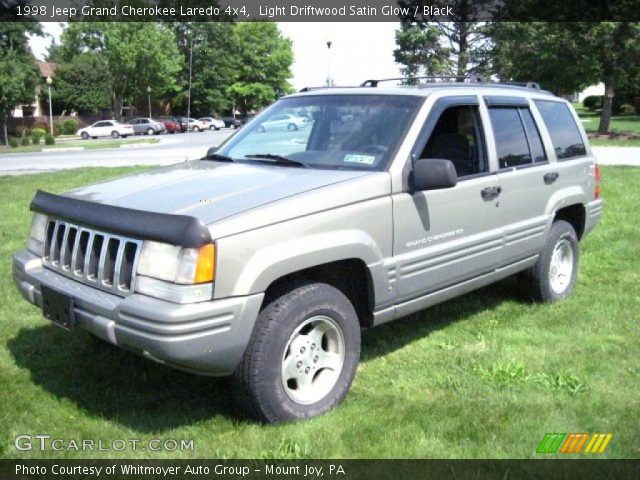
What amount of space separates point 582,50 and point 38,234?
2794 cm

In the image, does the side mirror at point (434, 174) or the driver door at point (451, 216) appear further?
the driver door at point (451, 216)

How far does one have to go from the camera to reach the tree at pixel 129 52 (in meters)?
55.0

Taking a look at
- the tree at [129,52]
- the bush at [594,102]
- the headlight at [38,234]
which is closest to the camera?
the headlight at [38,234]

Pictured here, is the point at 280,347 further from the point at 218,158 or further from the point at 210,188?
the point at 218,158

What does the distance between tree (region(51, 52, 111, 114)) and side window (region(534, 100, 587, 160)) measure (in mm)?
60352

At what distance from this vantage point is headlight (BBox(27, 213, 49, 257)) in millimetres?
4077

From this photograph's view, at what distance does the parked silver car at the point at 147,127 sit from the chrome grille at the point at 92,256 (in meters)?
50.2

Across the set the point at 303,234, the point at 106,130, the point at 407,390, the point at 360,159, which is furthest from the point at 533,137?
the point at 106,130

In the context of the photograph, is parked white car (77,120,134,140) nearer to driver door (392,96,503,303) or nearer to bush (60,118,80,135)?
bush (60,118,80,135)

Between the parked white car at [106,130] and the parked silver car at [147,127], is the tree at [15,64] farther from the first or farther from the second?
the parked silver car at [147,127]

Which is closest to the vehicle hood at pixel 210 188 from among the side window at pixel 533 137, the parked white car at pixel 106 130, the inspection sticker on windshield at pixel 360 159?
the inspection sticker on windshield at pixel 360 159

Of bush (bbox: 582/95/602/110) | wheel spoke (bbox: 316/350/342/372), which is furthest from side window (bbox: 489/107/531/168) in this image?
bush (bbox: 582/95/602/110)

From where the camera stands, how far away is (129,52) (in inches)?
2162

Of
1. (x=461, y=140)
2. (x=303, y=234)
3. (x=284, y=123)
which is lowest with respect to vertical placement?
(x=303, y=234)
